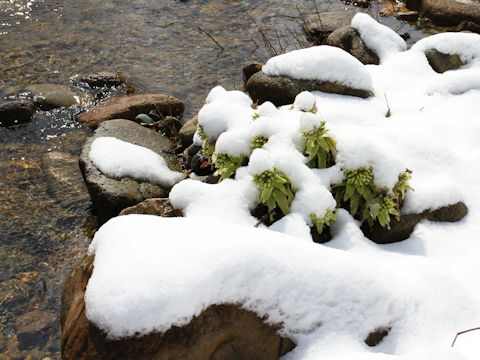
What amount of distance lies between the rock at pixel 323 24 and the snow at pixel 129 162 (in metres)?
5.46

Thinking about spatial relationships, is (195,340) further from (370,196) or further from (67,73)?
(67,73)

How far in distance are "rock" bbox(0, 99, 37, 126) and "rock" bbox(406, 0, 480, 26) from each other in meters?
10.1

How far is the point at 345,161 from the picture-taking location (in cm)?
413

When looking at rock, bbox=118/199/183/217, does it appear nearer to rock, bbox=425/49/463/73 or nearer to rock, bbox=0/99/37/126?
rock, bbox=0/99/37/126

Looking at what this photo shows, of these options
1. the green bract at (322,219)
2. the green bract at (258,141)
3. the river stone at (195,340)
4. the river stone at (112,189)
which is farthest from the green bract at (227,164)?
the river stone at (195,340)

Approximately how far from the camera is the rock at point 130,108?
720 centimetres

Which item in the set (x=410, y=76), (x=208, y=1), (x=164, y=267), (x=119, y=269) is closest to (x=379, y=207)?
(x=164, y=267)

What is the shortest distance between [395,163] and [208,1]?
10.1m

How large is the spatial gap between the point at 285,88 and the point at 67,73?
17.5 ft

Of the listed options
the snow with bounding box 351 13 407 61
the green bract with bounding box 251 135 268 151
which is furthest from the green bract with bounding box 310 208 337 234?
the snow with bounding box 351 13 407 61

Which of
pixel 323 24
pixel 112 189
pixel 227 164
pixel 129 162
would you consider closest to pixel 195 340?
pixel 227 164

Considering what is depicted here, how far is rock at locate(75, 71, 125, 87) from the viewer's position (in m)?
8.37

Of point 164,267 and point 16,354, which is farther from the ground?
point 164,267

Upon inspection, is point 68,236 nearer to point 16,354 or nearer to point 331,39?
point 16,354
